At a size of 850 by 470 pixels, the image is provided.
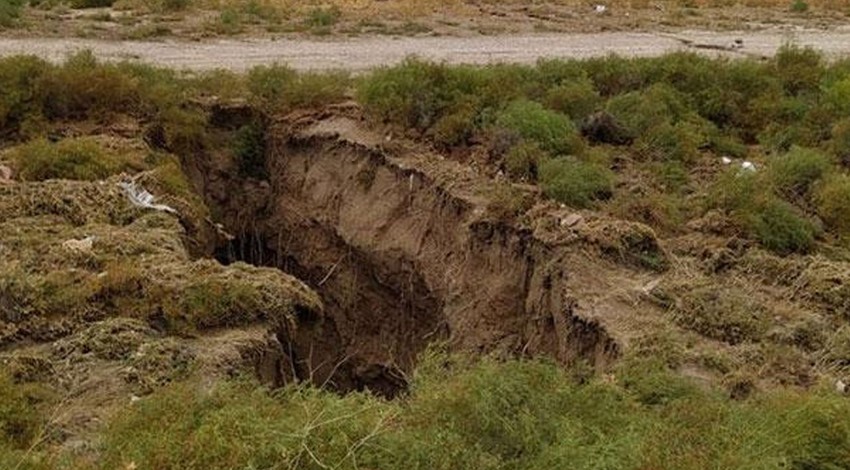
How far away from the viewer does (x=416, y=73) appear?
14898mm

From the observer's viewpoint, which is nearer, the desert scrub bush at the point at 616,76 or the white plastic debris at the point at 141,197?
the white plastic debris at the point at 141,197

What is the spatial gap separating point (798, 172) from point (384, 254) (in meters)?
5.04

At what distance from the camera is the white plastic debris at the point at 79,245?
1006cm

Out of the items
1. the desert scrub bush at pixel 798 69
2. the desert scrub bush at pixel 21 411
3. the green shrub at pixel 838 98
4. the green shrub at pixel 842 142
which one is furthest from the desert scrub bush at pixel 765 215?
the desert scrub bush at pixel 21 411

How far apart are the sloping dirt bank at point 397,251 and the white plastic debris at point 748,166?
2787 millimetres

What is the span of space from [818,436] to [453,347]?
214 inches

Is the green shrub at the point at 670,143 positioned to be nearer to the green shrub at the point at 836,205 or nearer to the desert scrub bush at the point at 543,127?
the desert scrub bush at the point at 543,127

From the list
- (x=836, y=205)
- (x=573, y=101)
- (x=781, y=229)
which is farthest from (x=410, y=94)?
(x=836, y=205)

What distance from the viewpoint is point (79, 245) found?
1015 centimetres

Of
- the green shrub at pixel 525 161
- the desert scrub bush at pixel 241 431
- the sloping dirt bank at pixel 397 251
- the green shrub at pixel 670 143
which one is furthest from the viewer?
the green shrub at pixel 670 143

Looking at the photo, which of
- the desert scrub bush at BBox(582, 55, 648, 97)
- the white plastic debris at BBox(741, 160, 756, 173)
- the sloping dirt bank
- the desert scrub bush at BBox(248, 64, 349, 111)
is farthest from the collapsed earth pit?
the desert scrub bush at BBox(582, 55, 648, 97)

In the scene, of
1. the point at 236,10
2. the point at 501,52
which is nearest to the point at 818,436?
the point at 501,52

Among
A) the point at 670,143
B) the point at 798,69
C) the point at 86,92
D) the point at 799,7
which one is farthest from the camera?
the point at 799,7

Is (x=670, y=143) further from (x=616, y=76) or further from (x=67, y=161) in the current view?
(x=67, y=161)
